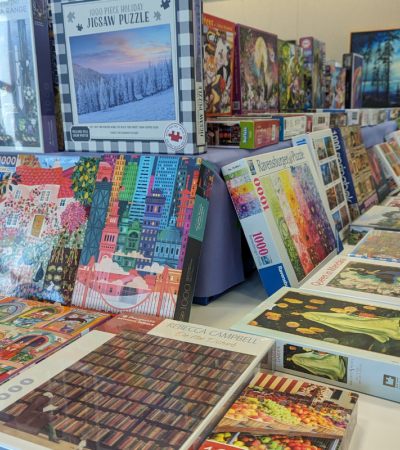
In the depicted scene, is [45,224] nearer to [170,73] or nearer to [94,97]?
[94,97]

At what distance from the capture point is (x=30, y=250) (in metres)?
1.25

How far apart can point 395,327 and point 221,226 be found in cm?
53

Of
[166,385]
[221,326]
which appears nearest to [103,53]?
[221,326]

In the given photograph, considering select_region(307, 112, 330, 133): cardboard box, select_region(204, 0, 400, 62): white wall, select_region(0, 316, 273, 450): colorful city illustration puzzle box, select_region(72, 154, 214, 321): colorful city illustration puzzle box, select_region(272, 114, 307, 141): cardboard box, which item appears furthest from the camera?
select_region(204, 0, 400, 62): white wall

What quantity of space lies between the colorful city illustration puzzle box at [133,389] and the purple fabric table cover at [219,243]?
0.34 meters

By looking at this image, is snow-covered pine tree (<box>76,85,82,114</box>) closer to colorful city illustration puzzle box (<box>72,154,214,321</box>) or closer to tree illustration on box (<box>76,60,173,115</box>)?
tree illustration on box (<box>76,60,173,115</box>)

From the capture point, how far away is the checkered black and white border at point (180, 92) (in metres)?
1.17

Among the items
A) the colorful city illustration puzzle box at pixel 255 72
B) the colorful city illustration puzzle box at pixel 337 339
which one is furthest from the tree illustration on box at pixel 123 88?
the colorful city illustration puzzle box at pixel 255 72

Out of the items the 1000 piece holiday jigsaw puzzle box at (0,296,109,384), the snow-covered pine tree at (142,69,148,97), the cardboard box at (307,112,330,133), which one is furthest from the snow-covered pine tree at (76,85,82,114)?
the cardboard box at (307,112,330,133)

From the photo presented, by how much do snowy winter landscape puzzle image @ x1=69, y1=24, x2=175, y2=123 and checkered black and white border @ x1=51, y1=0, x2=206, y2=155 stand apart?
0.03 meters

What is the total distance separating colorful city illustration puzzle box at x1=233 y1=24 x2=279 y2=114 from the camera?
2.00 metres

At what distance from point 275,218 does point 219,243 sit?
0.17 m

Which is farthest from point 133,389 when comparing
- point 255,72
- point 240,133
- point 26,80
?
point 255,72

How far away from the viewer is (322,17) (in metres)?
5.11
